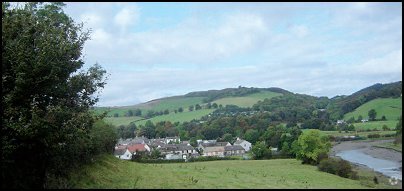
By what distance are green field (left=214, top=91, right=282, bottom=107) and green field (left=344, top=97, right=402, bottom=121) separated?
6462 centimetres

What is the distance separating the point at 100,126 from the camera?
27047 mm

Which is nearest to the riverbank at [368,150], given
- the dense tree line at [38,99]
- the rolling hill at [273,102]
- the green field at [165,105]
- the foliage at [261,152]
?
the rolling hill at [273,102]

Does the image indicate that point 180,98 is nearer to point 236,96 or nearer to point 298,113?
point 236,96

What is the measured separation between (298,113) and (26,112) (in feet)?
308

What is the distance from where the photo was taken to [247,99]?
516ft

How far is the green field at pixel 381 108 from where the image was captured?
57.2 metres

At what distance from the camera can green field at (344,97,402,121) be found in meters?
57.2

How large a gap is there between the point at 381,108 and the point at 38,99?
215 feet

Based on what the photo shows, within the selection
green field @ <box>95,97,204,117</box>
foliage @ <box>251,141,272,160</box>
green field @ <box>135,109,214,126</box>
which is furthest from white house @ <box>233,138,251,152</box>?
green field @ <box>95,97,204,117</box>

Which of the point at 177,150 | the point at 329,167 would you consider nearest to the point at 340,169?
the point at 329,167

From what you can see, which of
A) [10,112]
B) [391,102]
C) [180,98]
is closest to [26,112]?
[10,112]

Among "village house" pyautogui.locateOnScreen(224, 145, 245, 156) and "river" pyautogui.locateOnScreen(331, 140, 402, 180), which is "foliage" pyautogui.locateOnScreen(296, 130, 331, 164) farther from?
"village house" pyautogui.locateOnScreen(224, 145, 245, 156)

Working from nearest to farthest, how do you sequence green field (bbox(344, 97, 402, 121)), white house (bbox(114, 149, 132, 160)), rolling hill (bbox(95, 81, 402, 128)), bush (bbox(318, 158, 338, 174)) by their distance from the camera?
bush (bbox(318, 158, 338, 174)), green field (bbox(344, 97, 402, 121)), rolling hill (bbox(95, 81, 402, 128)), white house (bbox(114, 149, 132, 160))

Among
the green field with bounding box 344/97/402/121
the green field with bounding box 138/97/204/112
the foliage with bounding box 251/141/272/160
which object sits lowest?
the foliage with bounding box 251/141/272/160
